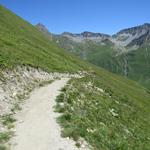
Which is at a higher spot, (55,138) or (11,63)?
(11,63)

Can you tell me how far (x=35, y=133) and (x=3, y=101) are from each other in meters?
8.23

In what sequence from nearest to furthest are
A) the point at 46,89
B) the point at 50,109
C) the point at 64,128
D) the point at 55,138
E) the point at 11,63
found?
the point at 55,138 < the point at 64,128 < the point at 50,109 < the point at 46,89 < the point at 11,63

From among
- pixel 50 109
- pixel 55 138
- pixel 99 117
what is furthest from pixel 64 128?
pixel 99 117

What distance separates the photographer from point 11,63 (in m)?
40.1

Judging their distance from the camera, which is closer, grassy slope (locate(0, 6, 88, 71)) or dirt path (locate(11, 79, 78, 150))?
dirt path (locate(11, 79, 78, 150))

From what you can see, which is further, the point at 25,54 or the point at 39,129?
the point at 25,54

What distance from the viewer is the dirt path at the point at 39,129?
1911 centimetres

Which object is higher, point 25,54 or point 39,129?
point 25,54

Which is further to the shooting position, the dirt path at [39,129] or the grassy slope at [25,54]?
the grassy slope at [25,54]

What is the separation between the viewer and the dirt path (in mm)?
19109

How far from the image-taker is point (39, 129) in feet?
70.9

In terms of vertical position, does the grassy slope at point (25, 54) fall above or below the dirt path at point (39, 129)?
above

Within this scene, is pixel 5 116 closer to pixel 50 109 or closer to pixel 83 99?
pixel 50 109

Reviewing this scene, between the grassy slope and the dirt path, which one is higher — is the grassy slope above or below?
above
